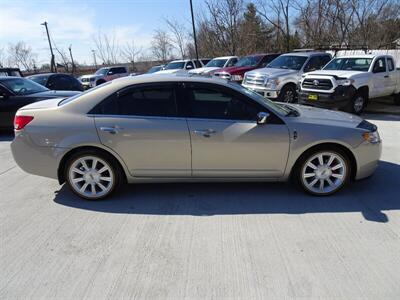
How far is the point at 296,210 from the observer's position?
3.76 metres

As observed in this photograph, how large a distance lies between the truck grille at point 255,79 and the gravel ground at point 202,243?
6.91 meters

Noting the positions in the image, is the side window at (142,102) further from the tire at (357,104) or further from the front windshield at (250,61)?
the front windshield at (250,61)

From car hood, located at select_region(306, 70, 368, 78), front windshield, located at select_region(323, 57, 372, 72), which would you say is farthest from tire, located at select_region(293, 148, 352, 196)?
front windshield, located at select_region(323, 57, 372, 72)

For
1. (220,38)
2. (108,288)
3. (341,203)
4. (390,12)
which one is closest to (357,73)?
(341,203)

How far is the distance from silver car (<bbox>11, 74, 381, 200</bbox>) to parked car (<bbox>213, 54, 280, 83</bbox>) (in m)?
10.5

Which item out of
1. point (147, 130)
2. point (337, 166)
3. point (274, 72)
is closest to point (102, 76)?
point (274, 72)

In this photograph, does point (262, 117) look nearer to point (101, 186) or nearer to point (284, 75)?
point (101, 186)

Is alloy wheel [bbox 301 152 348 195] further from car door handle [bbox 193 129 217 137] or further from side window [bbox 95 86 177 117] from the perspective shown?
side window [bbox 95 86 177 117]

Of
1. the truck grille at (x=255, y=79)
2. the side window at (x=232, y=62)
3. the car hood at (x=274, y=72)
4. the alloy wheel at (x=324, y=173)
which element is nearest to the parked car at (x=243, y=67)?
the side window at (x=232, y=62)

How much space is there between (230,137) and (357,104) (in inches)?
292

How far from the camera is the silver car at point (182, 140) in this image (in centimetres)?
386

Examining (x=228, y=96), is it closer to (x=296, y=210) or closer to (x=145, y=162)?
(x=145, y=162)

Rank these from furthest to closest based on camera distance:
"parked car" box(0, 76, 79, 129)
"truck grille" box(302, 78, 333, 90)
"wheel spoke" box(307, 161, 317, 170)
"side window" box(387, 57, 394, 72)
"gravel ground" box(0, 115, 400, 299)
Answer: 1. "side window" box(387, 57, 394, 72)
2. "truck grille" box(302, 78, 333, 90)
3. "parked car" box(0, 76, 79, 129)
4. "wheel spoke" box(307, 161, 317, 170)
5. "gravel ground" box(0, 115, 400, 299)

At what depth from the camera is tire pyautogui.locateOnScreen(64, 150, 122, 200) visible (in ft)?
13.1
